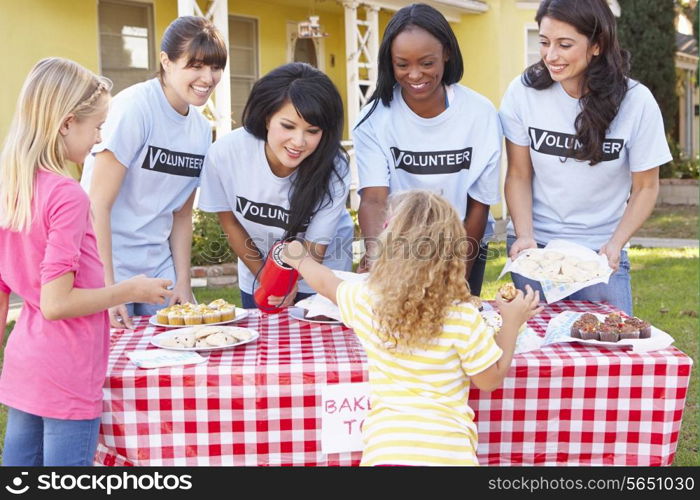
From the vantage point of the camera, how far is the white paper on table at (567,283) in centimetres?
296

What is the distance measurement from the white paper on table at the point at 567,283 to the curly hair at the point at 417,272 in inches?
30.3

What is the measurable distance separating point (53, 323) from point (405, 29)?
5.53ft

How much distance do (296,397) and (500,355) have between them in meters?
0.65

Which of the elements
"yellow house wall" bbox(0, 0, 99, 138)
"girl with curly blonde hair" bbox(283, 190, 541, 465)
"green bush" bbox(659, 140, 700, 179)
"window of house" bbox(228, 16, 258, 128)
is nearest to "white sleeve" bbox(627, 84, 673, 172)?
"girl with curly blonde hair" bbox(283, 190, 541, 465)

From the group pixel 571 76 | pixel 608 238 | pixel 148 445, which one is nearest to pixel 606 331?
pixel 608 238

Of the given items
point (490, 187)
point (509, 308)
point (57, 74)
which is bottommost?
point (509, 308)

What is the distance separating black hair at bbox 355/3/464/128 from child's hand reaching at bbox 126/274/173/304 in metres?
1.27

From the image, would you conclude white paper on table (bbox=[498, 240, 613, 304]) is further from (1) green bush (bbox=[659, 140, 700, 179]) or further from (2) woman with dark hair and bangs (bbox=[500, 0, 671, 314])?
(1) green bush (bbox=[659, 140, 700, 179])

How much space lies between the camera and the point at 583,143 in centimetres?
313

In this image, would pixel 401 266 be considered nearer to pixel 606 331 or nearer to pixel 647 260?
pixel 606 331

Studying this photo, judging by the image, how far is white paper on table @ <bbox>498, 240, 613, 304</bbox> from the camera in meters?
2.96

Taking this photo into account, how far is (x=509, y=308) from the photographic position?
241cm

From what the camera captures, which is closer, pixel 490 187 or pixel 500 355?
pixel 500 355

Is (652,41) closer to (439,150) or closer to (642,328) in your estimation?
(439,150)
